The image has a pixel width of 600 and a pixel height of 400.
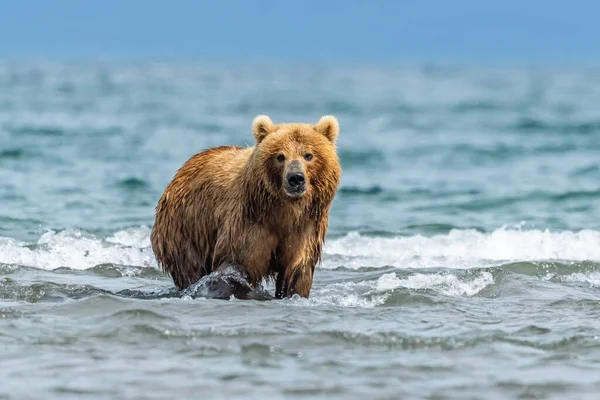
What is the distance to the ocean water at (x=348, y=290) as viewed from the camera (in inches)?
251

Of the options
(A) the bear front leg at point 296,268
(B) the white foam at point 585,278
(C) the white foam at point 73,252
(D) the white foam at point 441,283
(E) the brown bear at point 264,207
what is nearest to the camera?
(E) the brown bear at point 264,207

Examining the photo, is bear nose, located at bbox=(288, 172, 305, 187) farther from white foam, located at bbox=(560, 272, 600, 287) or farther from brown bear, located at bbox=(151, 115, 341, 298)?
white foam, located at bbox=(560, 272, 600, 287)

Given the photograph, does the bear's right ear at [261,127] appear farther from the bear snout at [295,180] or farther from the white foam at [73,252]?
the white foam at [73,252]

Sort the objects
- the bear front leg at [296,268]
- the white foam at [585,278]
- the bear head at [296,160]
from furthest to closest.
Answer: the white foam at [585,278] < the bear front leg at [296,268] < the bear head at [296,160]

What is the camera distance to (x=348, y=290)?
923 cm

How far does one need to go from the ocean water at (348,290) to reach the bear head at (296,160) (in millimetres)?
789

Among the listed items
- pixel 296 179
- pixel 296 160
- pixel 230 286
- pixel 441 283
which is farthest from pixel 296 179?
pixel 441 283

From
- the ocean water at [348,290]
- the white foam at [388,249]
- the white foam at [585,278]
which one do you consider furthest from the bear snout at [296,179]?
the white foam at [388,249]

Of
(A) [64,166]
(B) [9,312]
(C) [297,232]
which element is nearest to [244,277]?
(C) [297,232]

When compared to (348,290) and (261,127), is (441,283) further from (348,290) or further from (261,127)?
(261,127)

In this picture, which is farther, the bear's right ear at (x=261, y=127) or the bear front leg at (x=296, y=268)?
the bear front leg at (x=296, y=268)

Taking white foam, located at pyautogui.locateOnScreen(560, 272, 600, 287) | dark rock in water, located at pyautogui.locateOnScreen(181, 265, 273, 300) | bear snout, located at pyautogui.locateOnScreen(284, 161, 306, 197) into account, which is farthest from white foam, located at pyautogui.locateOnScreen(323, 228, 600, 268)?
bear snout, located at pyautogui.locateOnScreen(284, 161, 306, 197)

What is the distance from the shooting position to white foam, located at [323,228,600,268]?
11500 mm

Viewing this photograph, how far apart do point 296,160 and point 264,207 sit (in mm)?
494
